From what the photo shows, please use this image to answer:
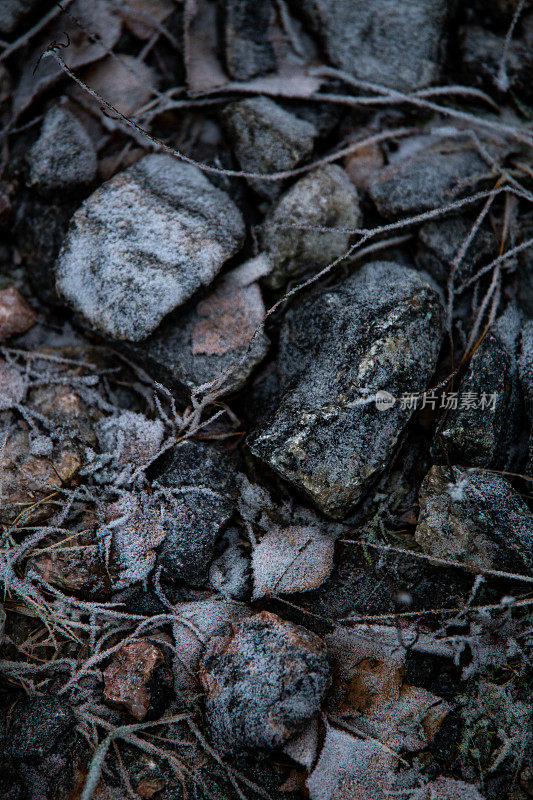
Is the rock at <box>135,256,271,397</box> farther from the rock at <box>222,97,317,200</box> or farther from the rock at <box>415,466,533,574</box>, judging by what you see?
the rock at <box>415,466,533,574</box>

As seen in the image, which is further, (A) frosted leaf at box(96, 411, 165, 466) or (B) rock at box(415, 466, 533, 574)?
(A) frosted leaf at box(96, 411, 165, 466)

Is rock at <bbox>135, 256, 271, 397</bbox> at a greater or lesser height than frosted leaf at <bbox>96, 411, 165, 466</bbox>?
greater

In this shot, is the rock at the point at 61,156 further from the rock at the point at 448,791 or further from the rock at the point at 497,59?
the rock at the point at 448,791

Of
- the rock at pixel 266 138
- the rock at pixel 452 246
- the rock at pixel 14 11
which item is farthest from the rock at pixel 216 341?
the rock at pixel 14 11

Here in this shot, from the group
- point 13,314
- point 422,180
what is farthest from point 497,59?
point 13,314

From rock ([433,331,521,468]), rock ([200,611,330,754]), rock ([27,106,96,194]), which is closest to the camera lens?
rock ([200,611,330,754])

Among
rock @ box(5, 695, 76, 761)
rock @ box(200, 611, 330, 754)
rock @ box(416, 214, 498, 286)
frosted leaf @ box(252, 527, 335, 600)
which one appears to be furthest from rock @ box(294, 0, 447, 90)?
rock @ box(5, 695, 76, 761)

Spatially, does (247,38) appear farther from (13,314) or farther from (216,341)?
(13,314)

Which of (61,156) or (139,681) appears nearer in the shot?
(139,681)
